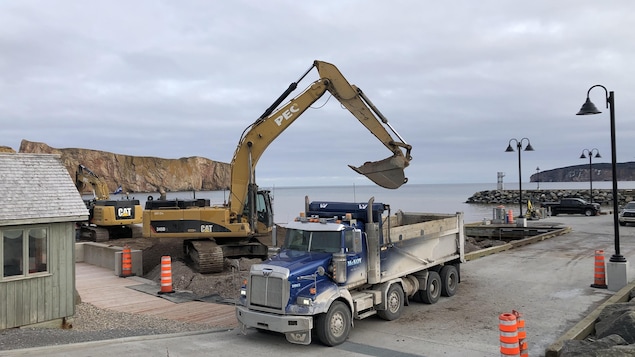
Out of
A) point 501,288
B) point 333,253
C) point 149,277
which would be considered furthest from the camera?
point 149,277

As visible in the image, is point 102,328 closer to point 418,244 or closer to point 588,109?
point 418,244

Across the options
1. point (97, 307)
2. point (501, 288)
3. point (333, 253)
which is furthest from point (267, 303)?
point (501, 288)

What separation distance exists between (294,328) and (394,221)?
21.3 ft

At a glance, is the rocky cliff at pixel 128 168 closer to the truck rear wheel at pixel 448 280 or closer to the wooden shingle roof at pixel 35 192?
the wooden shingle roof at pixel 35 192

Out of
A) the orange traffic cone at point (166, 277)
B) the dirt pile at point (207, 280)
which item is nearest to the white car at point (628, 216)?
the dirt pile at point (207, 280)

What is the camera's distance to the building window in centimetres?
1005

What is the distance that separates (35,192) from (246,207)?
8.46m

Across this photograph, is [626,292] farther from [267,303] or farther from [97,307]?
[97,307]

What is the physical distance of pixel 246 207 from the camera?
18.4m

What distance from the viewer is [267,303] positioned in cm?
930

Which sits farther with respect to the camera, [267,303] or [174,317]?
[174,317]

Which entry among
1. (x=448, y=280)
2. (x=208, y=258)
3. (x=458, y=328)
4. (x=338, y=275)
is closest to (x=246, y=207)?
(x=208, y=258)

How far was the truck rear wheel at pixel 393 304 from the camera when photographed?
35.6 ft

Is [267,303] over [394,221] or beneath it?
beneath
